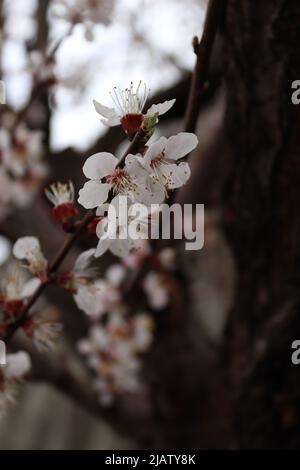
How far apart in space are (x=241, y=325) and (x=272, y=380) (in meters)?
0.16

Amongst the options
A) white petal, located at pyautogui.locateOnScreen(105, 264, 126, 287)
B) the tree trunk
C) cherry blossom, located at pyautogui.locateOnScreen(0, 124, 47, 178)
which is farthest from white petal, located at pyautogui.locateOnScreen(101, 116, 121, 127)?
white petal, located at pyautogui.locateOnScreen(105, 264, 126, 287)

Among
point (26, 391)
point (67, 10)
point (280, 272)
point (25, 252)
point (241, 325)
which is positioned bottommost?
point (26, 391)

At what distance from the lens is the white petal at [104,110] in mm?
584

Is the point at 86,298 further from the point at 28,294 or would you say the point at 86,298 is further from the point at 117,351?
the point at 117,351

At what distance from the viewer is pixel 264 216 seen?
1.10 metres

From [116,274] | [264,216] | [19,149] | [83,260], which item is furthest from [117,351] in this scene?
[83,260]

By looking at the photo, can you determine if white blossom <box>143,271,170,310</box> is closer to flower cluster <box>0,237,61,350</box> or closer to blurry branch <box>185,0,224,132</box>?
flower cluster <box>0,237,61,350</box>

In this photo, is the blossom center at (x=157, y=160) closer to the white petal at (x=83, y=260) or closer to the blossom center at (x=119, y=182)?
the blossom center at (x=119, y=182)

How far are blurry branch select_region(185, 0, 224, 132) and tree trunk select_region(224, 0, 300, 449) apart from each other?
21cm

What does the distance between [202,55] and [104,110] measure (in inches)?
6.9

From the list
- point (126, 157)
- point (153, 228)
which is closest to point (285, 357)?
point (153, 228)

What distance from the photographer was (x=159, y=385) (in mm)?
1648

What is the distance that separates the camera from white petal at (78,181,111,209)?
60 cm
